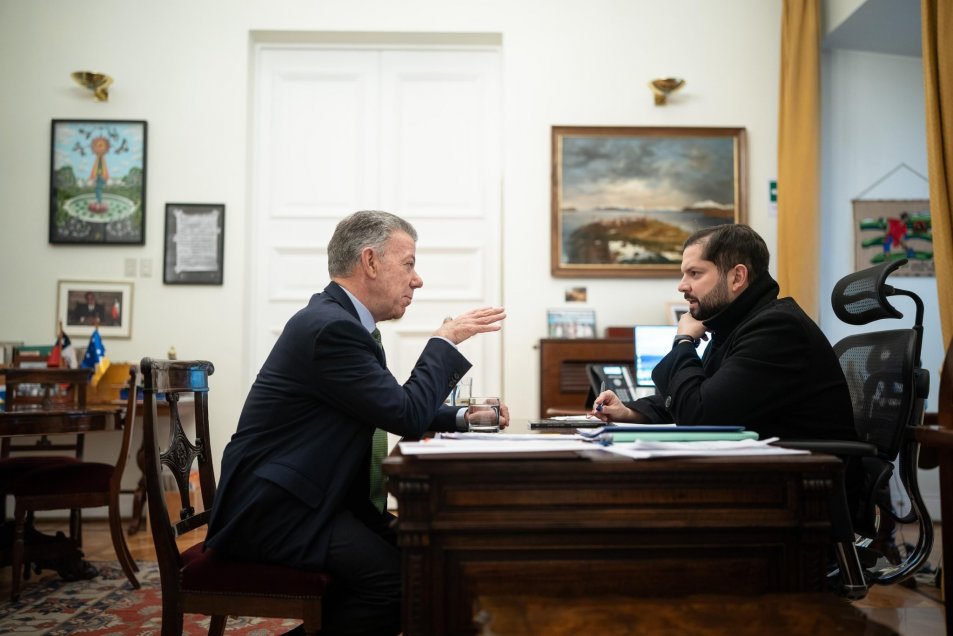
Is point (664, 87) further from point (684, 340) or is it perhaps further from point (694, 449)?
point (694, 449)

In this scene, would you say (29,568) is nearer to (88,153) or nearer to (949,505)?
(88,153)

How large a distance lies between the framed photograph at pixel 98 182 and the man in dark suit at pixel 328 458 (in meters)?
3.50

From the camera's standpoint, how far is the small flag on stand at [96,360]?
14.4ft

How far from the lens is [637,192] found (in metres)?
4.89

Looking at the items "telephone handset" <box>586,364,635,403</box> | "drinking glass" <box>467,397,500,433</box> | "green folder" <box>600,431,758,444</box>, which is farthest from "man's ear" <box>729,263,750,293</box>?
"telephone handset" <box>586,364,635,403</box>

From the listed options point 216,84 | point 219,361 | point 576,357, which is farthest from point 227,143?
point 576,357

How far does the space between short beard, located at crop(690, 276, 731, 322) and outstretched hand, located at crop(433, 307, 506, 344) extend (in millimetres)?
614

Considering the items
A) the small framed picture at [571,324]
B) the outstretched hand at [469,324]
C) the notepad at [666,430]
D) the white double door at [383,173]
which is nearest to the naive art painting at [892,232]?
the small framed picture at [571,324]

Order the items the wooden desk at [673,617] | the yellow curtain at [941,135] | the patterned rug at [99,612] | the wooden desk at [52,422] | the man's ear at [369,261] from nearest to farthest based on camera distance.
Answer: the wooden desk at [673,617] → the man's ear at [369,261] → the patterned rug at [99,612] → the wooden desk at [52,422] → the yellow curtain at [941,135]

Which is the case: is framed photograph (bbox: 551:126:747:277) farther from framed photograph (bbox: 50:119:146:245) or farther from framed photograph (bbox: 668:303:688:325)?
framed photograph (bbox: 50:119:146:245)

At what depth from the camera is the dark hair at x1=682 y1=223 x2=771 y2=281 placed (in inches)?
86.0

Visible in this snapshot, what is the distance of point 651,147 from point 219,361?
115 inches

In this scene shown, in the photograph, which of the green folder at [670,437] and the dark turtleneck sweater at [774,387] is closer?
the green folder at [670,437]

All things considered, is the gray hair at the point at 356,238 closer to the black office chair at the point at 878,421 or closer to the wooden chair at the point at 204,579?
the wooden chair at the point at 204,579
